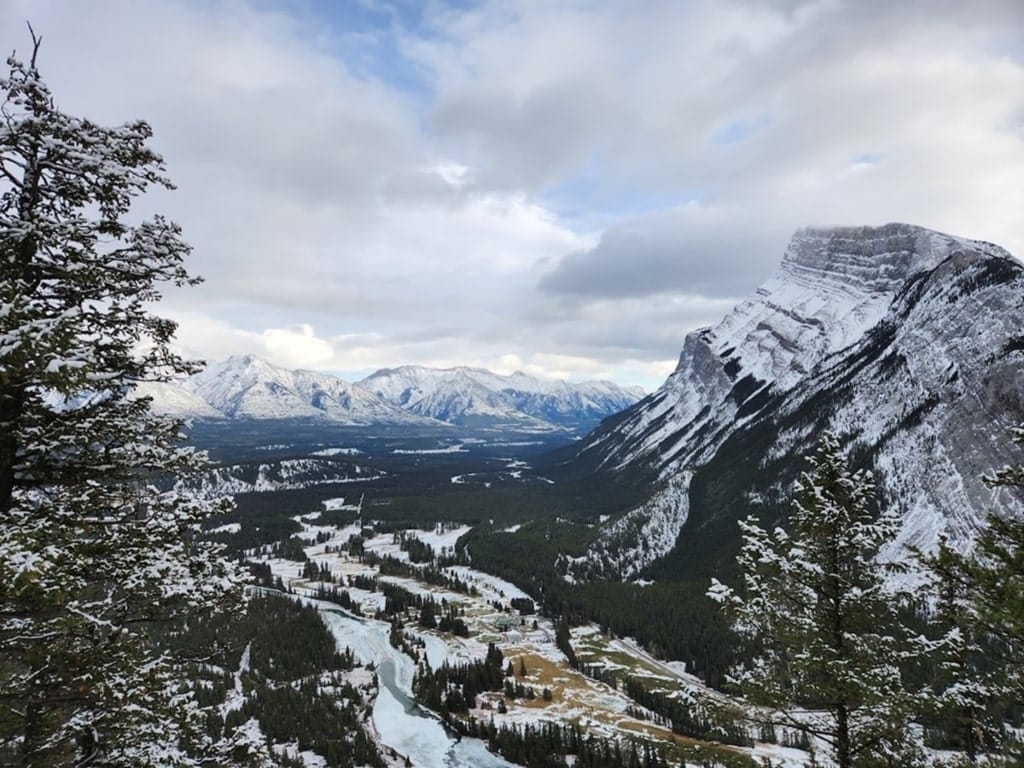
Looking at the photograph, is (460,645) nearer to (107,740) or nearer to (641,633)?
(641,633)

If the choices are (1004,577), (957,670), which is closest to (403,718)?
(957,670)

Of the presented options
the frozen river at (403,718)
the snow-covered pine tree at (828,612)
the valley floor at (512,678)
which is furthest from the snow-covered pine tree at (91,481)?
the frozen river at (403,718)

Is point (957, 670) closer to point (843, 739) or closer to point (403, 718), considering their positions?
point (843, 739)

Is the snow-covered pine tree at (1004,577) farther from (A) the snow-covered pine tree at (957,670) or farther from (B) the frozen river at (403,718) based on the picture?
(B) the frozen river at (403,718)

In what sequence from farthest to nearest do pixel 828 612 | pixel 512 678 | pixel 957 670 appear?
1. pixel 512 678
2. pixel 828 612
3. pixel 957 670

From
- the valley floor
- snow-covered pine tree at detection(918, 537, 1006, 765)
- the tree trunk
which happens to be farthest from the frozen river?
snow-covered pine tree at detection(918, 537, 1006, 765)

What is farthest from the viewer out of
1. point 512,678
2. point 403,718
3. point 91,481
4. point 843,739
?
point 512,678

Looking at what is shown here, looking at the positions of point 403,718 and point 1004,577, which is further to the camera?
point 403,718
